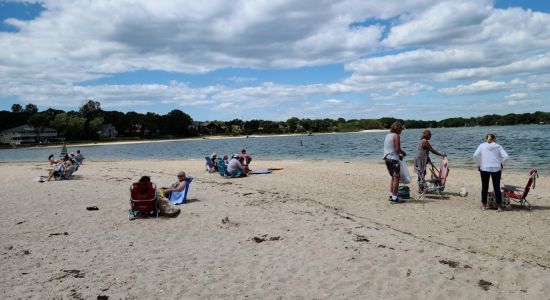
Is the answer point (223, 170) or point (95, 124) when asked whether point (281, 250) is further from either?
point (95, 124)

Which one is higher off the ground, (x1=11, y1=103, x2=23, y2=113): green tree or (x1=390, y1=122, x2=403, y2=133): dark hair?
(x1=11, y1=103, x2=23, y2=113): green tree

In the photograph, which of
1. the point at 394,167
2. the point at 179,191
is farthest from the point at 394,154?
the point at 179,191

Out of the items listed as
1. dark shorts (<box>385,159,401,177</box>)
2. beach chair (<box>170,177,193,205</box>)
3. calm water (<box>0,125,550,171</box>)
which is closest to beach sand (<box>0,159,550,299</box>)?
beach chair (<box>170,177,193,205</box>)

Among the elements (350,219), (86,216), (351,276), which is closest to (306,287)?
(351,276)

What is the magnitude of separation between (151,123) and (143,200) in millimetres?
133049

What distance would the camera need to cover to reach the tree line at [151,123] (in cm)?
11569

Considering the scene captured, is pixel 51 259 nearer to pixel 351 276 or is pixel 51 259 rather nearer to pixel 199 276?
pixel 199 276

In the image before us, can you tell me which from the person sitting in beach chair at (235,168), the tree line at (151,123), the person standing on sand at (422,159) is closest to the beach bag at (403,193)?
the person standing on sand at (422,159)

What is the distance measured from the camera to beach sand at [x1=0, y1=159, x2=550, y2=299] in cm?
529

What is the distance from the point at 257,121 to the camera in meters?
180

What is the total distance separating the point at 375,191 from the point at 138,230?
7603 mm

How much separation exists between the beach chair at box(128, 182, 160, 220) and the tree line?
115m

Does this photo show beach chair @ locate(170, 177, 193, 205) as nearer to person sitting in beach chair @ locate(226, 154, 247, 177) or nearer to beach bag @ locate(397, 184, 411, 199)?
beach bag @ locate(397, 184, 411, 199)

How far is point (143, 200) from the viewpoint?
972 centimetres
